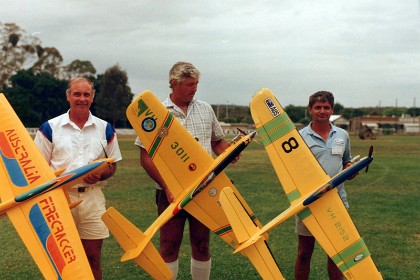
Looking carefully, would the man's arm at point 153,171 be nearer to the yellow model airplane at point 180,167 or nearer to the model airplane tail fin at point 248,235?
the yellow model airplane at point 180,167

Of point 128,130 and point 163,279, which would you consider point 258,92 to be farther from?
point 128,130

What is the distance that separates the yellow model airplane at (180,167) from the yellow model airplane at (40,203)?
539 millimetres

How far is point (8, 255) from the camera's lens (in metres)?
6.67

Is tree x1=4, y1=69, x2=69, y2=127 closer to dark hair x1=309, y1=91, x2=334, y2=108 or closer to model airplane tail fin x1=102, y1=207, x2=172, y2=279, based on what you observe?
model airplane tail fin x1=102, y1=207, x2=172, y2=279

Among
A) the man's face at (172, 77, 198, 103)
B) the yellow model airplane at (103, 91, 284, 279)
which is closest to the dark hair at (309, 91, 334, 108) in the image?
the yellow model airplane at (103, 91, 284, 279)

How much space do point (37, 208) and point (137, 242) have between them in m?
0.95

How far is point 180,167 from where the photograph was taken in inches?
173

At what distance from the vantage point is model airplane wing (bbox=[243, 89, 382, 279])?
3832mm

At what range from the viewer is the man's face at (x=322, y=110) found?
14.5 feet

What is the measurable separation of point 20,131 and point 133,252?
1572 millimetres

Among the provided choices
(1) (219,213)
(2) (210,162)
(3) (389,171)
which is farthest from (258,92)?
(3) (389,171)

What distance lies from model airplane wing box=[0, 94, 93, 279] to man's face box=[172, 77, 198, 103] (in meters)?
1.32

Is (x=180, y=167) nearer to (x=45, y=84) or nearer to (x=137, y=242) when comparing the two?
(x=137, y=242)

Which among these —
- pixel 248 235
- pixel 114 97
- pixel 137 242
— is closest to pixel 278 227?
pixel 248 235
